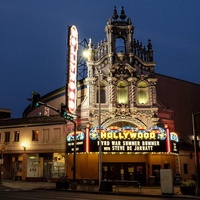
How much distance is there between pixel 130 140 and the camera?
34.3 metres

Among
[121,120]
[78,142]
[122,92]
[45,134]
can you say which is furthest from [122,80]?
[45,134]

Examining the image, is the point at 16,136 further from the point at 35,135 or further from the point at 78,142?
the point at 78,142

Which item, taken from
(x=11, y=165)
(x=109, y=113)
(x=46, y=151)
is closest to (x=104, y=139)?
(x=109, y=113)

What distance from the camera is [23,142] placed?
4372cm

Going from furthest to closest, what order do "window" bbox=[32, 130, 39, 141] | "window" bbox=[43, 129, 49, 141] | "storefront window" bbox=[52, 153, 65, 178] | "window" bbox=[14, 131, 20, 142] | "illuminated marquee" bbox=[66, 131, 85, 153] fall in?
"window" bbox=[14, 131, 20, 142] < "window" bbox=[32, 130, 39, 141] < "window" bbox=[43, 129, 49, 141] < "storefront window" bbox=[52, 153, 65, 178] < "illuminated marquee" bbox=[66, 131, 85, 153]

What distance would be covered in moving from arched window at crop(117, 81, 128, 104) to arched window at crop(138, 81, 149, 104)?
5.36 feet

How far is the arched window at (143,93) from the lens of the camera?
122ft

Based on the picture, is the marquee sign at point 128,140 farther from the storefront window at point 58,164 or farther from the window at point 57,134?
the window at point 57,134

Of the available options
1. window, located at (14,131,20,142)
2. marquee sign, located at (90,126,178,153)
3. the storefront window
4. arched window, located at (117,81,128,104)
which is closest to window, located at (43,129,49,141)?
the storefront window

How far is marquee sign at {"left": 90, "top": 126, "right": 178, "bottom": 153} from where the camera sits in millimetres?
34156

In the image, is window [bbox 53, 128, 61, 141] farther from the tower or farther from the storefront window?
the tower

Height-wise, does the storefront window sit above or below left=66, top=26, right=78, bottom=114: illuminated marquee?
below

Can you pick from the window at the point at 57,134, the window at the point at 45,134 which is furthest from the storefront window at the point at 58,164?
the window at the point at 45,134

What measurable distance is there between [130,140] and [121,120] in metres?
2.93
